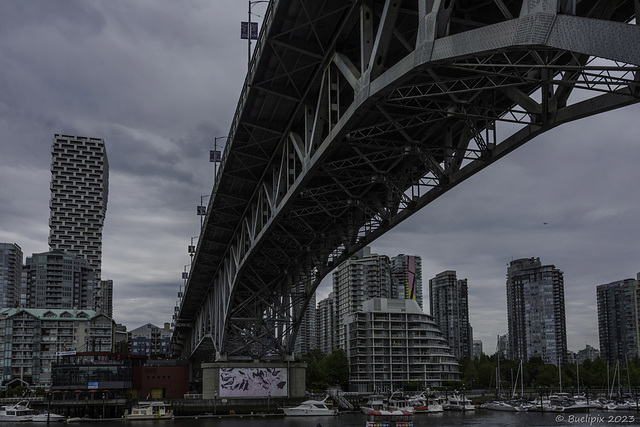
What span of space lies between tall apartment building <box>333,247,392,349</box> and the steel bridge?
115 m

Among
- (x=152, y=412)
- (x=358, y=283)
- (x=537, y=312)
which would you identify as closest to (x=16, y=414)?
(x=152, y=412)

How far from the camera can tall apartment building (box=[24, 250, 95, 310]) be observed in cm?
18975

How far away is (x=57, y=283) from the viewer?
19125 cm

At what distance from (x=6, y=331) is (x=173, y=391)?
184 ft

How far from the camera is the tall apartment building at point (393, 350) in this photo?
112m

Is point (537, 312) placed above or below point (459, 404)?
above

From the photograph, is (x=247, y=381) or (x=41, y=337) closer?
(x=247, y=381)

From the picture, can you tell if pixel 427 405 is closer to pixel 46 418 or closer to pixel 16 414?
pixel 46 418

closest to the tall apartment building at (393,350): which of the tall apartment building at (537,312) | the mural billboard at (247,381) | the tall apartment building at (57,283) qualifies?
the mural billboard at (247,381)

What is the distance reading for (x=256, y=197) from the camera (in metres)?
44.2

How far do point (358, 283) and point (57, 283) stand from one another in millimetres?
86140

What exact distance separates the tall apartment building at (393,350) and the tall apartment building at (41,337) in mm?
46261

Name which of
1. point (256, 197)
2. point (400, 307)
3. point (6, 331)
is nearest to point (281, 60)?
point (256, 197)

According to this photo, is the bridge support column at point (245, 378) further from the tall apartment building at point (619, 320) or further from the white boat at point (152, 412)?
the tall apartment building at point (619, 320)
